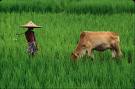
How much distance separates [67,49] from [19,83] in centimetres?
226

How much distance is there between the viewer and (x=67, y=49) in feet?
23.7

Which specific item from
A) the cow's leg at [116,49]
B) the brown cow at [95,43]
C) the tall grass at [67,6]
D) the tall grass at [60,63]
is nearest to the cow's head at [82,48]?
the brown cow at [95,43]

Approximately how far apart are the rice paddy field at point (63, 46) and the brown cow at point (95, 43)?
4.5 inches

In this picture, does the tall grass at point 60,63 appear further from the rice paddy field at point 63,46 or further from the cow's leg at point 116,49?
the cow's leg at point 116,49

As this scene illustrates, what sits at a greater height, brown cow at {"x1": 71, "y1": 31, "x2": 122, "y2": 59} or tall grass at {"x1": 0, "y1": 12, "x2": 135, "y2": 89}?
brown cow at {"x1": 71, "y1": 31, "x2": 122, "y2": 59}

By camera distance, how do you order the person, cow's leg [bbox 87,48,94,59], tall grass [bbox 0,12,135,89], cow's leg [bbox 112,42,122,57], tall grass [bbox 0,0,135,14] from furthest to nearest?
1. tall grass [bbox 0,0,135,14]
2. the person
3. cow's leg [bbox 112,42,122,57]
4. cow's leg [bbox 87,48,94,59]
5. tall grass [bbox 0,12,135,89]

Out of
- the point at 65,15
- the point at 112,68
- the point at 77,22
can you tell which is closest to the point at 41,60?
the point at 112,68

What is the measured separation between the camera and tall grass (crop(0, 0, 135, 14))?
12.3 m

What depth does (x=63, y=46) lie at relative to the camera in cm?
754

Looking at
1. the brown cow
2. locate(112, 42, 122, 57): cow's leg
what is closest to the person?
the brown cow

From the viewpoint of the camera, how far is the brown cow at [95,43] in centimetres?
645

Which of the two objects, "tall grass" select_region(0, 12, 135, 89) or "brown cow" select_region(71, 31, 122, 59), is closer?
"tall grass" select_region(0, 12, 135, 89)

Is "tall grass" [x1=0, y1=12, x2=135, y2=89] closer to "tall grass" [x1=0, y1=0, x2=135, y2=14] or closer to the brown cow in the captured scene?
the brown cow

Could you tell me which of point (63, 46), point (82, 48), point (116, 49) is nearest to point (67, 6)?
point (63, 46)
